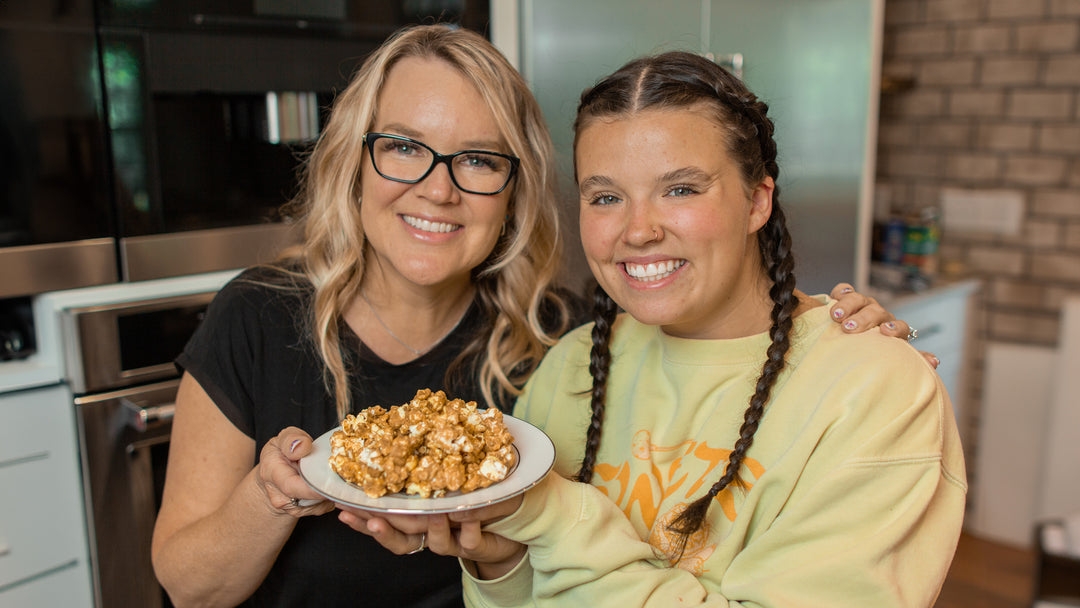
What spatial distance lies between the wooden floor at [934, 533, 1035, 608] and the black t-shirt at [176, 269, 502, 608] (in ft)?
7.02

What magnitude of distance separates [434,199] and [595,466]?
1.56 ft

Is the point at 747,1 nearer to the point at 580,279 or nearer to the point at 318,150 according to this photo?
the point at 580,279

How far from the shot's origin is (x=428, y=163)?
1.34 metres

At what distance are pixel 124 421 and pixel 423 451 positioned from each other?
0.90 metres

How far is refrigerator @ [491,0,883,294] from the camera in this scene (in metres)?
2.04

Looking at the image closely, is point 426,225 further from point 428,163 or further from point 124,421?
point 124,421

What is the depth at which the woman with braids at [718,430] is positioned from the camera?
3.13ft

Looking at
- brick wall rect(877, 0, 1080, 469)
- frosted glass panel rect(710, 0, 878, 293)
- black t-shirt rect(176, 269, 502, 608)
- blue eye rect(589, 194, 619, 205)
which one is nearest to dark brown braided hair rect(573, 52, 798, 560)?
blue eye rect(589, 194, 619, 205)

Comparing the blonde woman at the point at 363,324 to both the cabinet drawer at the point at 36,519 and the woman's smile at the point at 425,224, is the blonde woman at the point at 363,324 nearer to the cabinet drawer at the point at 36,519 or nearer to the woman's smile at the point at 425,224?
the woman's smile at the point at 425,224

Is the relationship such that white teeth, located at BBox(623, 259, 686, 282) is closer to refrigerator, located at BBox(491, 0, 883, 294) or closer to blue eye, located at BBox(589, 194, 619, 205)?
blue eye, located at BBox(589, 194, 619, 205)

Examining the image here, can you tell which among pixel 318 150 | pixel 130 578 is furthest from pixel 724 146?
pixel 130 578

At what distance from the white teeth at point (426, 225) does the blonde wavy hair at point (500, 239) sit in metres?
0.15

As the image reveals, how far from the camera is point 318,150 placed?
1.52 metres

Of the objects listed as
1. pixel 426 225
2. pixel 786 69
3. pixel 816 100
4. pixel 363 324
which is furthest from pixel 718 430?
pixel 816 100
